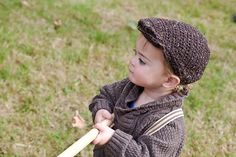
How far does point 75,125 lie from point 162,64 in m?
1.48

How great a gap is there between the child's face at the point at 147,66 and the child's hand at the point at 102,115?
219mm

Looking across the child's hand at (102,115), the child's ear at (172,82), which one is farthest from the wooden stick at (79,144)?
the child's ear at (172,82)

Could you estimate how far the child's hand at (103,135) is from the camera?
6.68 ft

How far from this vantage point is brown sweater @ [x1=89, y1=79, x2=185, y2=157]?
2.03m

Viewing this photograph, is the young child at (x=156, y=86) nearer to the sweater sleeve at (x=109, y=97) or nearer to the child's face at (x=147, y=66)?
the child's face at (x=147, y=66)

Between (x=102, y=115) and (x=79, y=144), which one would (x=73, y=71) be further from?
(x=79, y=144)

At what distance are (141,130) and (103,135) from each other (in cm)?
16

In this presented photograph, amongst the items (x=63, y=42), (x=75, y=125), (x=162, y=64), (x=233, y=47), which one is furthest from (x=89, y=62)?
(x=162, y=64)

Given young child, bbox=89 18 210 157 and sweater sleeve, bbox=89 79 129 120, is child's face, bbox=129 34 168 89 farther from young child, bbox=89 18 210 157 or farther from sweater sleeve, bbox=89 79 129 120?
sweater sleeve, bbox=89 79 129 120

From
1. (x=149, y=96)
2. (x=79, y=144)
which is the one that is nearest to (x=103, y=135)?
(x=79, y=144)

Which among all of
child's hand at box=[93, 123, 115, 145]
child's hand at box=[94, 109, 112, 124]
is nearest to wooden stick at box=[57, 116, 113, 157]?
child's hand at box=[93, 123, 115, 145]

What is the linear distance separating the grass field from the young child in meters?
1.17

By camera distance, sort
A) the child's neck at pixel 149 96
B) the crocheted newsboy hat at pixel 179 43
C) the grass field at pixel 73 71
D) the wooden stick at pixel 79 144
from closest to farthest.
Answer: the wooden stick at pixel 79 144
the crocheted newsboy hat at pixel 179 43
the child's neck at pixel 149 96
the grass field at pixel 73 71

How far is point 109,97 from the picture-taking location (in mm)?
2369
